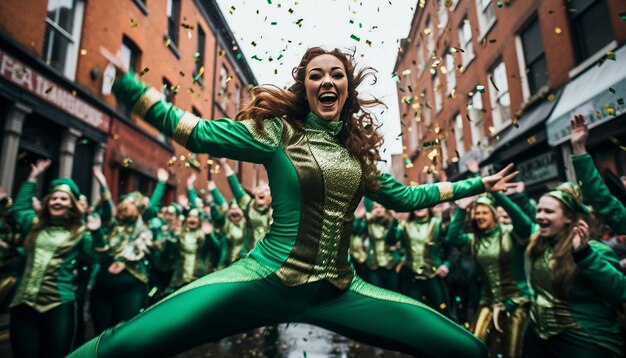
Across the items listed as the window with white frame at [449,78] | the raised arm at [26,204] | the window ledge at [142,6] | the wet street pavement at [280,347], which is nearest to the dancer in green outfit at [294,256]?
the wet street pavement at [280,347]

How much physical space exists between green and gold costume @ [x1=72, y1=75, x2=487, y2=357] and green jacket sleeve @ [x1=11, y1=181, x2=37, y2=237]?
3500 mm

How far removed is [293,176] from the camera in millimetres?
2068

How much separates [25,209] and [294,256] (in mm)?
4138

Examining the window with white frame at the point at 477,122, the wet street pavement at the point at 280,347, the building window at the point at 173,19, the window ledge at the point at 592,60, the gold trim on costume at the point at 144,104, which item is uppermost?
the building window at the point at 173,19

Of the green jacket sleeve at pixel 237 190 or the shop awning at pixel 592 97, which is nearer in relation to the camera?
the green jacket sleeve at pixel 237 190

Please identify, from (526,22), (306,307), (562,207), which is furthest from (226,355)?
(526,22)

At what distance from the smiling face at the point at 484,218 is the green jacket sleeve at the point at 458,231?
0.73 feet

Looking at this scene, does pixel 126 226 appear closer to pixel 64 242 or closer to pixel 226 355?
pixel 64 242

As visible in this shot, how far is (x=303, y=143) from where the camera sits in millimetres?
2168

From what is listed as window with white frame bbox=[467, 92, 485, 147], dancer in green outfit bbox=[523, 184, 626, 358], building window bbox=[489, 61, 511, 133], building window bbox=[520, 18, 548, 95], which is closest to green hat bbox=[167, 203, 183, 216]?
dancer in green outfit bbox=[523, 184, 626, 358]

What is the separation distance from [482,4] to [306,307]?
634 inches

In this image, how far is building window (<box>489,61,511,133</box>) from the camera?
13.7 meters

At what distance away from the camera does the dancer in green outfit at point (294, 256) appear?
1769 mm

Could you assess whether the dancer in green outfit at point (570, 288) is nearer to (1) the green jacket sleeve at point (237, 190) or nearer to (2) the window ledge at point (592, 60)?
(1) the green jacket sleeve at point (237, 190)
